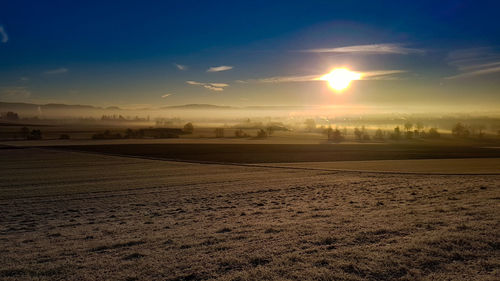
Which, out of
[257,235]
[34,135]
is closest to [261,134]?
Answer: [34,135]

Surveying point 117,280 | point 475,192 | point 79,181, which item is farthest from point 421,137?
point 117,280

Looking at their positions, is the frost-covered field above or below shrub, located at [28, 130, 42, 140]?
below

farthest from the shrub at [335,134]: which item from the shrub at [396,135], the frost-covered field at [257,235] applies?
the frost-covered field at [257,235]

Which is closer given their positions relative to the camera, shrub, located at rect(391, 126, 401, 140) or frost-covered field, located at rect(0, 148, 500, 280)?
frost-covered field, located at rect(0, 148, 500, 280)

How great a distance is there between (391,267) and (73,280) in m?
7.03

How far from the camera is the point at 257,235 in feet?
30.7

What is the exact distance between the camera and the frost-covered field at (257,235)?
6.72 metres

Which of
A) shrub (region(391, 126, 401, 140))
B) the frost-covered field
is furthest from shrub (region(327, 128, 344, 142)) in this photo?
the frost-covered field

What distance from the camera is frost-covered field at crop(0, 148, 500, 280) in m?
6.72

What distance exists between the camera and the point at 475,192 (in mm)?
16719

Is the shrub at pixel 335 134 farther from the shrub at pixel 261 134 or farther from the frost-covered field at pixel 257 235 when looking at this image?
the frost-covered field at pixel 257 235

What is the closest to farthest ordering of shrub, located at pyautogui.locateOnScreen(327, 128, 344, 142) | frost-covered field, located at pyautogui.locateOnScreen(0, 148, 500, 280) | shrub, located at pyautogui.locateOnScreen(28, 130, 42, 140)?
frost-covered field, located at pyautogui.locateOnScreen(0, 148, 500, 280) → shrub, located at pyautogui.locateOnScreen(28, 130, 42, 140) → shrub, located at pyautogui.locateOnScreen(327, 128, 344, 142)

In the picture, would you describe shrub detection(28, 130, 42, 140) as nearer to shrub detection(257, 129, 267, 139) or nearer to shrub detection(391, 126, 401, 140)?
shrub detection(257, 129, 267, 139)

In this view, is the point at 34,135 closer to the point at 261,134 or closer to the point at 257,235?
the point at 261,134
